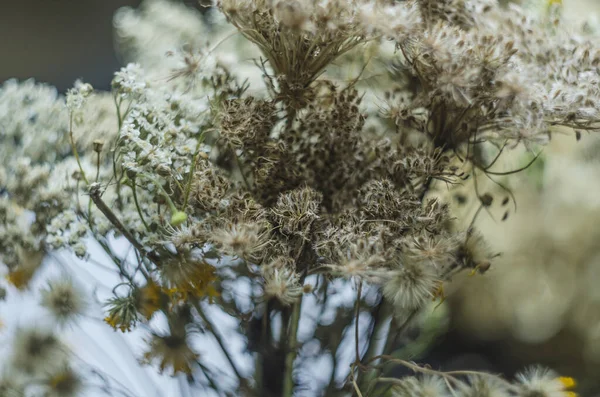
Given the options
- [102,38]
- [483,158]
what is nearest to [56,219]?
[483,158]

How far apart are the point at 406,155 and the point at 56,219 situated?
1.15ft

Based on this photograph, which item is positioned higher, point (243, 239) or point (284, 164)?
point (284, 164)

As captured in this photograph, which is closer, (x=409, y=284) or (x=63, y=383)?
(x=409, y=284)

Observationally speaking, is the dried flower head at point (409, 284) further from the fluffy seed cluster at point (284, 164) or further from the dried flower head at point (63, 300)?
the dried flower head at point (63, 300)

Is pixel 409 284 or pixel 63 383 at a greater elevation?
pixel 409 284

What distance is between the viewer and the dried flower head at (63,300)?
0.61 metres

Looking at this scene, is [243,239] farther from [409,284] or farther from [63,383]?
[63,383]

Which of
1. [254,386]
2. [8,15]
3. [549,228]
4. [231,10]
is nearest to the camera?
[231,10]

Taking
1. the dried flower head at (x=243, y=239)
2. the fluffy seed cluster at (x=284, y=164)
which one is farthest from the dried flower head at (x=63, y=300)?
the dried flower head at (x=243, y=239)

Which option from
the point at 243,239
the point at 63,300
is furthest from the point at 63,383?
the point at 243,239

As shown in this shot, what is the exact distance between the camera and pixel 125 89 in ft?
1.83

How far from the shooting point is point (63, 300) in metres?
0.61

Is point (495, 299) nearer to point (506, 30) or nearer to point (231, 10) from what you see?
point (506, 30)

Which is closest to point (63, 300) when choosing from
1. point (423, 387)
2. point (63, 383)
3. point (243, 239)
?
point (63, 383)
